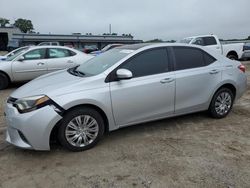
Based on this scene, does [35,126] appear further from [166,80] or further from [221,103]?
A: [221,103]

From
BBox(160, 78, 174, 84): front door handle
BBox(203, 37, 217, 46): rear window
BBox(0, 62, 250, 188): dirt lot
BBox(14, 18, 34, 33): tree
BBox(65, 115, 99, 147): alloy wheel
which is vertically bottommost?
BBox(0, 62, 250, 188): dirt lot

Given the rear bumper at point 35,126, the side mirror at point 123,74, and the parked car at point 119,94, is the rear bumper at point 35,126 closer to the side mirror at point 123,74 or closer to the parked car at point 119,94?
the parked car at point 119,94

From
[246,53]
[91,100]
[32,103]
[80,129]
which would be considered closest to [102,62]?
[91,100]

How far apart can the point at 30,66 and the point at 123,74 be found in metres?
6.22

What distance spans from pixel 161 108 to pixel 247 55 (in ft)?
55.5

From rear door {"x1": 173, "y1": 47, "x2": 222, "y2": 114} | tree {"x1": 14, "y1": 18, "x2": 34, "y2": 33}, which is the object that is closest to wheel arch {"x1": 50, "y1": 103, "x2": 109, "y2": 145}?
rear door {"x1": 173, "y1": 47, "x2": 222, "y2": 114}

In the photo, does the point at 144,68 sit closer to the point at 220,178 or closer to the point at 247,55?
the point at 220,178

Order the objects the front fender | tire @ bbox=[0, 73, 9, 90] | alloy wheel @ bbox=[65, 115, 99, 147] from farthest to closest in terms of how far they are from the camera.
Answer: tire @ bbox=[0, 73, 9, 90], alloy wheel @ bbox=[65, 115, 99, 147], the front fender

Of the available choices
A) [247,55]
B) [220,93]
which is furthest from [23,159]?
[247,55]

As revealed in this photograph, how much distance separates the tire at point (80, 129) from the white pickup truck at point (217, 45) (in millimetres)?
12640

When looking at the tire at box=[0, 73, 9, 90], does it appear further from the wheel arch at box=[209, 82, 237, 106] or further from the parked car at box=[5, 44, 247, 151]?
the wheel arch at box=[209, 82, 237, 106]

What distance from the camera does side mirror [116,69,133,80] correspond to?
4320 millimetres

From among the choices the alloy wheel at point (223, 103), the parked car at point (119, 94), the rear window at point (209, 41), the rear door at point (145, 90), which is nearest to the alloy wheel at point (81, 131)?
the parked car at point (119, 94)

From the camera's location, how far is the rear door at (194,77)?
5.01 m
